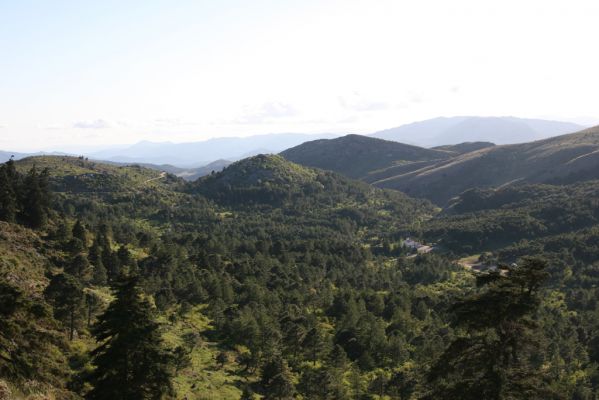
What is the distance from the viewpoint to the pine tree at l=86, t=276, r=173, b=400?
21094mm

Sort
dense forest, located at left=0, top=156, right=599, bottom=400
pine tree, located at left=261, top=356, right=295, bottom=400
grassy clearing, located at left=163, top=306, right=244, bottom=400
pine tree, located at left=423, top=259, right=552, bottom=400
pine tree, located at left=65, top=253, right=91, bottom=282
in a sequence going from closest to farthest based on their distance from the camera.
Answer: pine tree, located at left=423, top=259, right=552, bottom=400, dense forest, located at left=0, top=156, right=599, bottom=400, grassy clearing, located at left=163, top=306, right=244, bottom=400, pine tree, located at left=261, top=356, right=295, bottom=400, pine tree, located at left=65, top=253, right=91, bottom=282

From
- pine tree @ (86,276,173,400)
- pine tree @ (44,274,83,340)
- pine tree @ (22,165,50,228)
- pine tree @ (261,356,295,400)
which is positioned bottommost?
pine tree @ (261,356,295,400)

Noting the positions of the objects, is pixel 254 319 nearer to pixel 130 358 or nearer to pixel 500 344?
pixel 130 358

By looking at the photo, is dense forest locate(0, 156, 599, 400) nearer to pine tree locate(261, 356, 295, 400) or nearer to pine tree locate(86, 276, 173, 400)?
pine tree locate(86, 276, 173, 400)

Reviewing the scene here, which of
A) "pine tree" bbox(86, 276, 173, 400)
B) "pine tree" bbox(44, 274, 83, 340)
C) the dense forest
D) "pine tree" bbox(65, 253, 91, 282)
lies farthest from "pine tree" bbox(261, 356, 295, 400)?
"pine tree" bbox(86, 276, 173, 400)

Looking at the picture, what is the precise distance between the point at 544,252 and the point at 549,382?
169 m

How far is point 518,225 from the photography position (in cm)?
19850

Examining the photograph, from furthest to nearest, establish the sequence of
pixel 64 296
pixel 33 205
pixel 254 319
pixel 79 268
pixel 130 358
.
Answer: pixel 33 205 → pixel 254 319 → pixel 79 268 → pixel 64 296 → pixel 130 358

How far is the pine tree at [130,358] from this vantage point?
21094mm

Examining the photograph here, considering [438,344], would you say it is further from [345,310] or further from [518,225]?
[518,225]

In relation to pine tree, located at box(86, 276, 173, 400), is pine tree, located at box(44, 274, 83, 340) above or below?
below

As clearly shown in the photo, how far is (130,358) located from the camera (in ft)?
69.7

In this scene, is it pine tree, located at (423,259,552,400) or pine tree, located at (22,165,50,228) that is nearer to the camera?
pine tree, located at (423,259,552,400)

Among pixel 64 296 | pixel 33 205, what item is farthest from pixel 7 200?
pixel 64 296
